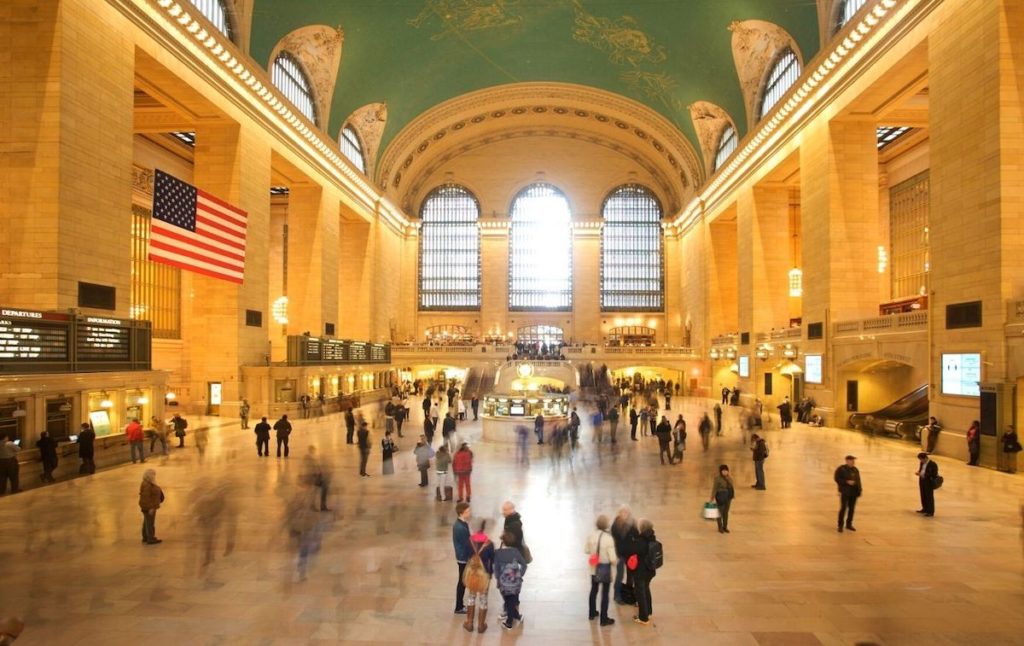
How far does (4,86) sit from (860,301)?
78.9 feet

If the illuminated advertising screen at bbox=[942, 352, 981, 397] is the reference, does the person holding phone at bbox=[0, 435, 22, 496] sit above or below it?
below

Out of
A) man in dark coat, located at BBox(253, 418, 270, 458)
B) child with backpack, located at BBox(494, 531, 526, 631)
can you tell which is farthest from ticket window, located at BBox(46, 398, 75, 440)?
child with backpack, located at BBox(494, 531, 526, 631)

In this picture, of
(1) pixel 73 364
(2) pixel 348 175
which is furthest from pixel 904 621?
(2) pixel 348 175

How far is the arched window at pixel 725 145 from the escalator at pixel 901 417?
54.3 ft

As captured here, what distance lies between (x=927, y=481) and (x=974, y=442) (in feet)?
18.6

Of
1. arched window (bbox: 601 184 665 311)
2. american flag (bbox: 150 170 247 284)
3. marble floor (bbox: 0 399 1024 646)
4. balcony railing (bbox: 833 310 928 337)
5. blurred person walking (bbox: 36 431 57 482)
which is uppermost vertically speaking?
arched window (bbox: 601 184 665 311)

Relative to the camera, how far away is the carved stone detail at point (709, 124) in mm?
32875

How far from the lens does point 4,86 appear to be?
13773 mm

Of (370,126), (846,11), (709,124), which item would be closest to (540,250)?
(709,124)

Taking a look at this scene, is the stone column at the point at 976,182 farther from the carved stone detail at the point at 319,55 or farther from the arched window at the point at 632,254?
the arched window at the point at 632,254

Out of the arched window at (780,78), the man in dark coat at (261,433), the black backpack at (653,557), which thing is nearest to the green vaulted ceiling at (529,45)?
the arched window at (780,78)

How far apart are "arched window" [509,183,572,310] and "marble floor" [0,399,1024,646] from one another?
3541 cm

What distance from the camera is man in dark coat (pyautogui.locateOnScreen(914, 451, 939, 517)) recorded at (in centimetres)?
899

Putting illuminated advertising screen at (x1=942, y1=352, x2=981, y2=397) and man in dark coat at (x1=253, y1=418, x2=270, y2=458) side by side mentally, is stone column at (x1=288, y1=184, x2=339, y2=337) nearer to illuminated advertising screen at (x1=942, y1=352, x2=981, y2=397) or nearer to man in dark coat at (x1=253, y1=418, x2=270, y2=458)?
man in dark coat at (x1=253, y1=418, x2=270, y2=458)
